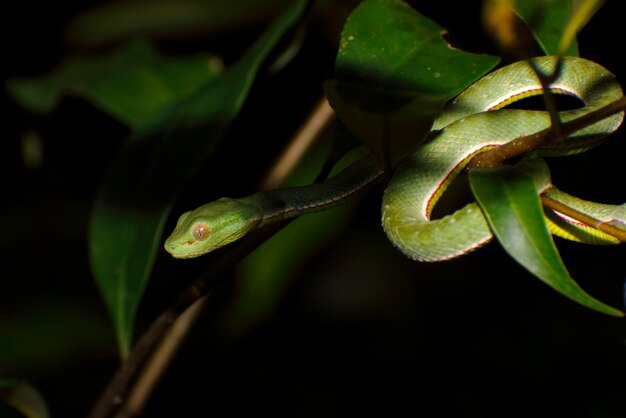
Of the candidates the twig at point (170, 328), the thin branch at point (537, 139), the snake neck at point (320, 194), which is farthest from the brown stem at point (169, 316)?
the thin branch at point (537, 139)

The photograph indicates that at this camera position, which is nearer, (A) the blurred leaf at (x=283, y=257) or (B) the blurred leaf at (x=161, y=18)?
(A) the blurred leaf at (x=283, y=257)

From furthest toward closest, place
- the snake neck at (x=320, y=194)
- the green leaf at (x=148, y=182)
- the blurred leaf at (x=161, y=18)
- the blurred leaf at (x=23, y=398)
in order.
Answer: the blurred leaf at (x=161, y=18)
the green leaf at (x=148, y=182)
the blurred leaf at (x=23, y=398)
the snake neck at (x=320, y=194)

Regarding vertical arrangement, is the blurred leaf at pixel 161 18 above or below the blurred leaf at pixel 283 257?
above

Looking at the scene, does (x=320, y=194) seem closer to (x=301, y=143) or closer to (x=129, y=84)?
(x=301, y=143)

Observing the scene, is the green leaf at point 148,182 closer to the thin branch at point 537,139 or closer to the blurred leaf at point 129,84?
the blurred leaf at point 129,84

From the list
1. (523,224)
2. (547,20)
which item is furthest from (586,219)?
(547,20)

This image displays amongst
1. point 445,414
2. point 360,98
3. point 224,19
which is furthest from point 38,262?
point 360,98
